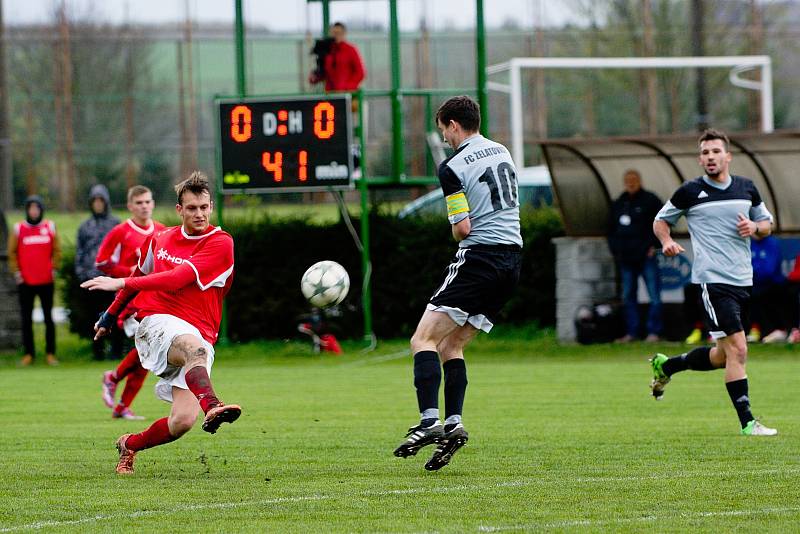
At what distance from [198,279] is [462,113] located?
1.79m

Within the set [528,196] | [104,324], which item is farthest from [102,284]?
[528,196]


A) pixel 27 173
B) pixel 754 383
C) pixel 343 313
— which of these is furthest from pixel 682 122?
pixel 754 383

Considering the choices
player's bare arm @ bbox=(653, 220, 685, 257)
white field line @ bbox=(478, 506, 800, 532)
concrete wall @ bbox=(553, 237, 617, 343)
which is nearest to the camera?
white field line @ bbox=(478, 506, 800, 532)

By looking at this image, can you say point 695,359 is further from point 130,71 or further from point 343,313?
point 130,71

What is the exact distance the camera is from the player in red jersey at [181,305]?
774cm

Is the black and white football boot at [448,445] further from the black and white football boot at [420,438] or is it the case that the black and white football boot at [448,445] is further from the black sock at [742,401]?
the black sock at [742,401]

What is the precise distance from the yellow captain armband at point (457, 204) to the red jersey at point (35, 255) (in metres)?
12.6

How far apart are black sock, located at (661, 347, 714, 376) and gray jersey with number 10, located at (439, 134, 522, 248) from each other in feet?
9.17

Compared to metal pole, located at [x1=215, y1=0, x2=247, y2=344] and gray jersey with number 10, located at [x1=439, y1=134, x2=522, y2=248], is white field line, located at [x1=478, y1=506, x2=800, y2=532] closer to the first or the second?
gray jersey with number 10, located at [x1=439, y1=134, x2=522, y2=248]

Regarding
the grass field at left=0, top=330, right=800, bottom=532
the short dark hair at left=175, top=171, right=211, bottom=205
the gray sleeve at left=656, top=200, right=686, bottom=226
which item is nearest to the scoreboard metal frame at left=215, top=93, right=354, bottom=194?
the grass field at left=0, top=330, right=800, bottom=532

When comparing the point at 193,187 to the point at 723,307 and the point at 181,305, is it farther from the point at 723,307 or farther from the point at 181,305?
the point at 723,307

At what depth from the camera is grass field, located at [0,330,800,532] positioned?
6.46m

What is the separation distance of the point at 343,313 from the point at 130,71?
23290 millimetres

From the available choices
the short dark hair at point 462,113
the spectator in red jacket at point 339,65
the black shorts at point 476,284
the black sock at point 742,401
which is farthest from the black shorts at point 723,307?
the spectator in red jacket at point 339,65
